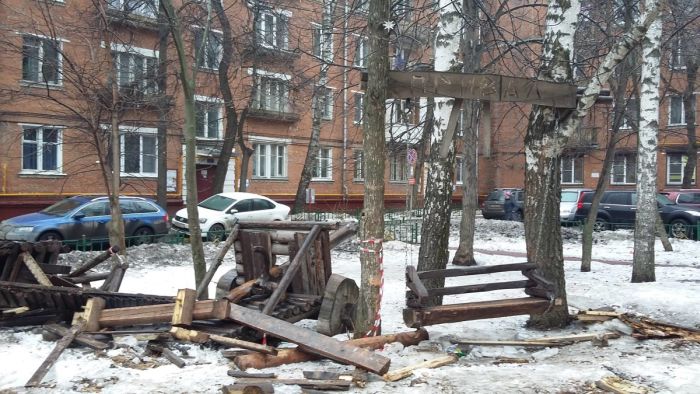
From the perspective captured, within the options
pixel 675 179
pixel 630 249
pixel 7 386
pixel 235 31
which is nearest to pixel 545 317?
pixel 7 386

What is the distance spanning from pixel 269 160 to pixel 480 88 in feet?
82.9

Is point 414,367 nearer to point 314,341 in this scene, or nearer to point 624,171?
point 314,341

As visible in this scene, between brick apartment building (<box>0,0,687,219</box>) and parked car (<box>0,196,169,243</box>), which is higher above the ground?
brick apartment building (<box>0,0,687,219</box>)

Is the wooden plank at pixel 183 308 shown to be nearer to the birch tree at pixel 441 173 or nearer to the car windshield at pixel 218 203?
the birch tree at pixel 441 173

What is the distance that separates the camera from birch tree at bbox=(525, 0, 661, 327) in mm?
8117

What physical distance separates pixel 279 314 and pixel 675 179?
3682 centimetres

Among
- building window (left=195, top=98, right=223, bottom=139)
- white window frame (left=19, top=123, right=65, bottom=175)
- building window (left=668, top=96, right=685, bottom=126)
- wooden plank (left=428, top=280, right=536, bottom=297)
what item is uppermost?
building window (left=668, top=96, right=685, bottom=126)

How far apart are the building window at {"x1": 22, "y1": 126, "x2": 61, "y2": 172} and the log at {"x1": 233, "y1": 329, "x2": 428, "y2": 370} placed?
1960cm

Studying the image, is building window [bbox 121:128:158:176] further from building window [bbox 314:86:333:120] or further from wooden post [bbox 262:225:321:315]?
wooden post [bbox 262:225:321:315]

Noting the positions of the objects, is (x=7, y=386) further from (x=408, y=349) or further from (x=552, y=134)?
(x=552, y=134)

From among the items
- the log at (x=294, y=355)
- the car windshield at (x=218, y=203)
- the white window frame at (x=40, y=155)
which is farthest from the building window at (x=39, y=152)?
the log at (x=294, y=355)

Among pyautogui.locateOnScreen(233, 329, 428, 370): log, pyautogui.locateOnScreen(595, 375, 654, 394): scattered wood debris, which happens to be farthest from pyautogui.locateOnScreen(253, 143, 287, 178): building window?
pyautogui.locateOnScreen(595, 375, 654, 394): scattered wood debris

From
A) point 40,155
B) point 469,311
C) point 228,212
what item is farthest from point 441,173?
point 40,155

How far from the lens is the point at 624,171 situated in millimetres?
39188
